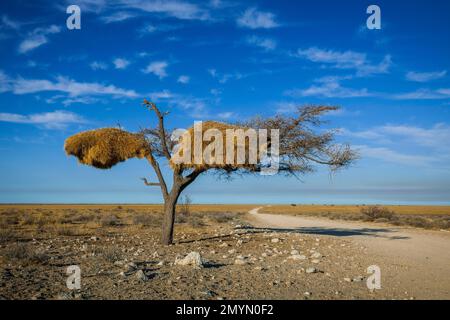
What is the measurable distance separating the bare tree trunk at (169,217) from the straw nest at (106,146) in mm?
1996

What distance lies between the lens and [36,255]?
33.4 feet

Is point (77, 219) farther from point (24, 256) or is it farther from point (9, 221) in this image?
point (24, 256)

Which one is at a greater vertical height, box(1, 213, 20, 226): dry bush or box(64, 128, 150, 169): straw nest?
box(64, 128, 150, 169): straw nest

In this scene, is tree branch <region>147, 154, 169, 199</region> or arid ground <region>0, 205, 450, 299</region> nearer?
arid ground <region>0, 205, 450, 299</region>

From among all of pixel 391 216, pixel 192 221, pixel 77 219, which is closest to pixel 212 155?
pixel 192 221

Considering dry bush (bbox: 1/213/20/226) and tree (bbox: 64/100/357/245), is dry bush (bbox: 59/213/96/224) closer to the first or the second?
dry bush (bbox: 1/213/20/226)

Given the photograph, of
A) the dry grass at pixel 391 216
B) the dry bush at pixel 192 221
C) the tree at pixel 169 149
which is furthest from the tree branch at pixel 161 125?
the dry grass at pixel 391 216

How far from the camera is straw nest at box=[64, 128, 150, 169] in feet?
51.7

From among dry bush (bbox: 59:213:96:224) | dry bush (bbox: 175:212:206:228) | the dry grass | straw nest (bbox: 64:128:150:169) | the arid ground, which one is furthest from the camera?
the dry grass

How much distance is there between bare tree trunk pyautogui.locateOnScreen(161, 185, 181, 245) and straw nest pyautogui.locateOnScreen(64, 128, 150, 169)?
200 centimetres

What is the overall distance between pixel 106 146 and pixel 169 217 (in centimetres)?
381

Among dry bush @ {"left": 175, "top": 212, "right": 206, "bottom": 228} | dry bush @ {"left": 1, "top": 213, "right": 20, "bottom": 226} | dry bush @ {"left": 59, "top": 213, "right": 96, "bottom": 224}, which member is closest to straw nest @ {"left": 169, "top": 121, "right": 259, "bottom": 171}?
dry bush @ {"left": 175, "top": 212, "right": 206, "bottom": 228}

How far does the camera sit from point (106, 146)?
1570cm
